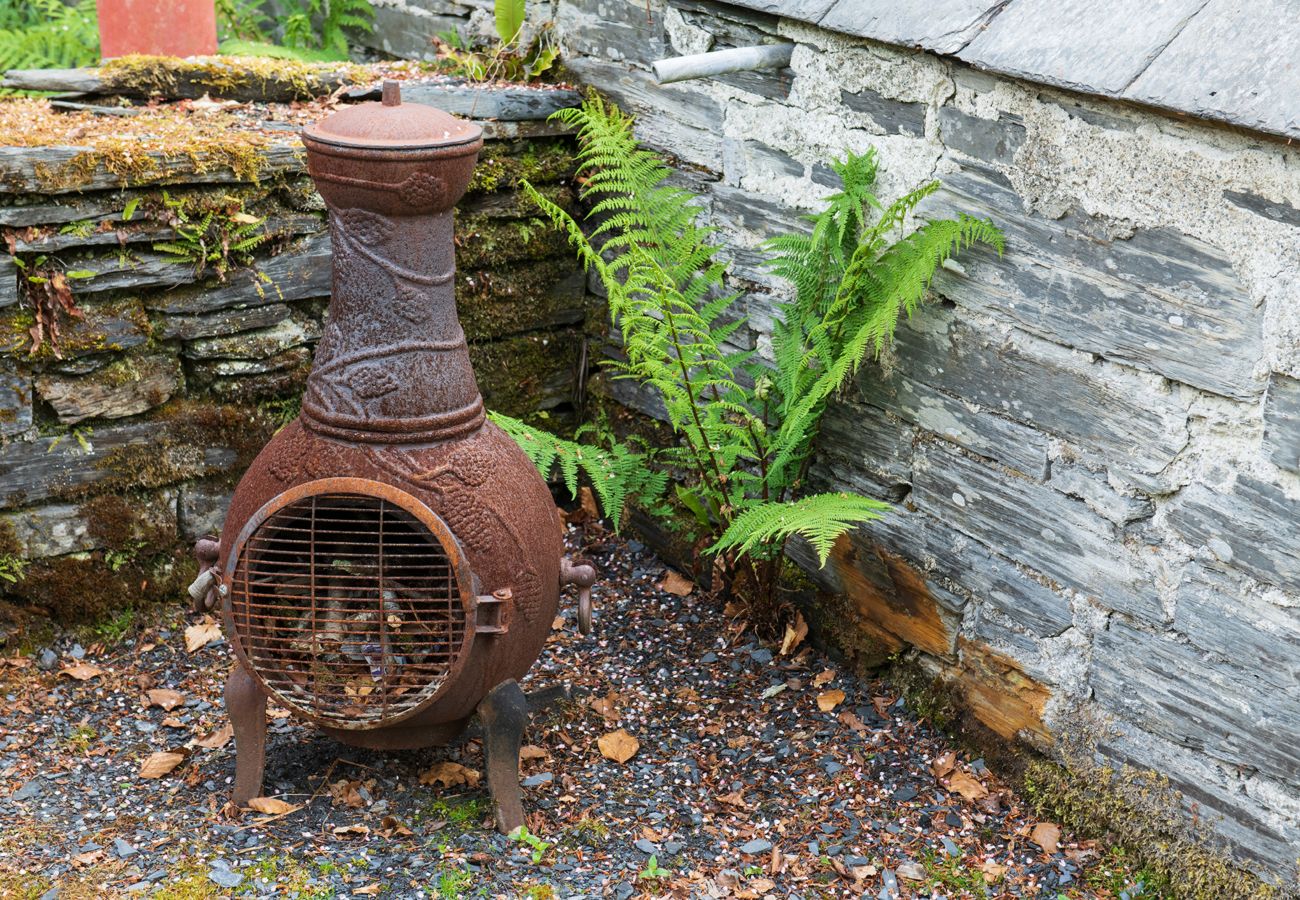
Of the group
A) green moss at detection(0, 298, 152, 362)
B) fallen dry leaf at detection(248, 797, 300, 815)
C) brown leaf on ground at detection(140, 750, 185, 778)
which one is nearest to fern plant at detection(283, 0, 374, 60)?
green moss at detection(0, 298, 152, 362)

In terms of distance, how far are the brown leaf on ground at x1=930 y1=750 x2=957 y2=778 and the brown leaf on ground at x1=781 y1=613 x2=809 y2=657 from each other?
0.61 m

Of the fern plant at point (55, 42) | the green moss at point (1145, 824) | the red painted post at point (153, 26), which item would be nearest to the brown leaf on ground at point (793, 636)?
the green moss at point (1145, 824)

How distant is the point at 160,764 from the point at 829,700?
194cm

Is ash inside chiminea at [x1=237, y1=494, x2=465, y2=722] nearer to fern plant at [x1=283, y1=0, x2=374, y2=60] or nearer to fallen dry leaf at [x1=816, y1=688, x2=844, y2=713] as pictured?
fallen dry leaf at [x1=816, y1=688, x2=844, y2=713]

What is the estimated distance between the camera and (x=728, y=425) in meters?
3.79

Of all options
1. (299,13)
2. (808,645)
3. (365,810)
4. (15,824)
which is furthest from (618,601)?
(299,13)

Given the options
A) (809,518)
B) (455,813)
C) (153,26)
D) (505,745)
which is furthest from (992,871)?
(153,26)

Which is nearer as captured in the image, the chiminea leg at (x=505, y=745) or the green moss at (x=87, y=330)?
the chiminea leg at (x=505, y=745)

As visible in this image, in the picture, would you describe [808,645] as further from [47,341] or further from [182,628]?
[47,341]

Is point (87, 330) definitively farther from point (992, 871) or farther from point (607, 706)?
point (992, 871)

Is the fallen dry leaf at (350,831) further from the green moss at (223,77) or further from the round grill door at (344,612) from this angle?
the green moss at (223,77)

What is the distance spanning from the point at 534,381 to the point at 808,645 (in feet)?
4.89

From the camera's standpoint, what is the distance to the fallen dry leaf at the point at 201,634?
4078 mm

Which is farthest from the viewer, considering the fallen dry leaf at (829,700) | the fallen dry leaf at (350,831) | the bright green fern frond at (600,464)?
the bright green fern frond at (600,464)
